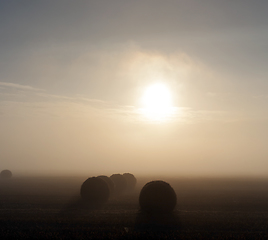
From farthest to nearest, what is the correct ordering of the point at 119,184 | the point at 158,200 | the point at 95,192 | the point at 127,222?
the point at 119,184
the point at 95,192
the point at 158,200
the point at 127,222

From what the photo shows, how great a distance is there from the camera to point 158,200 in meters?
23.1

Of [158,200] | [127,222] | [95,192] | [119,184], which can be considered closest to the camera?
[127,222]

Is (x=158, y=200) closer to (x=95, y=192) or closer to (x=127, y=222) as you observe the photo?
(x=127, y=222)

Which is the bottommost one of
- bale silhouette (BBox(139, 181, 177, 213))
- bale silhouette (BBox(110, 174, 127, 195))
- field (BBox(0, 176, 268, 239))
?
field (BBox(0, 176, 268, 239))

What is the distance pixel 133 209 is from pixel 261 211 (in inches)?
502

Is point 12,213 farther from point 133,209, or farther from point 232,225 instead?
point 232,225

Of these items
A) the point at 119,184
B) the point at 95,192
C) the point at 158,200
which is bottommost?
the point at 158,200

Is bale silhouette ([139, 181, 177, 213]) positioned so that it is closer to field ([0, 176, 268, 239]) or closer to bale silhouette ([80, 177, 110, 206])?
field ([0, 176, 268, 239])

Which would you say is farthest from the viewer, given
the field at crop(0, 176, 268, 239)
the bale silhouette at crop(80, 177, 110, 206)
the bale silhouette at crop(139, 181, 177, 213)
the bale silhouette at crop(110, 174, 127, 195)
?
the bale silhouette at crop(110, 174, 127, 195)

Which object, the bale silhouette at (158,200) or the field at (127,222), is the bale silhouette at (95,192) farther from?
the bale silhouette at (158,200)

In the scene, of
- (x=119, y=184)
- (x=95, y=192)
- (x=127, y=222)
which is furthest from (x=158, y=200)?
(x=119, y=184)

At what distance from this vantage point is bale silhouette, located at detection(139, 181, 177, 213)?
75.4 feet

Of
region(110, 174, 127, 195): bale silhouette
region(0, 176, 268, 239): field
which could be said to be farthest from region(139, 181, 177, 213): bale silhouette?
region(110, 174, 127, 195): bale silhouette

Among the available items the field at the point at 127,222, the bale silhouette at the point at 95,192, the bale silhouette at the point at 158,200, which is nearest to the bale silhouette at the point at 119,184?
the bale silhouette at the point at 95,192
